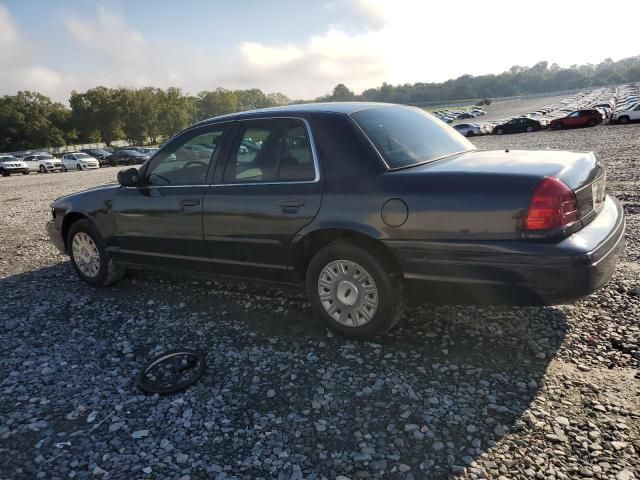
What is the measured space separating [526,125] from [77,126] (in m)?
68.6

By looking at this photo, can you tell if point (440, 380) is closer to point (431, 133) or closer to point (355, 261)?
point (355, 261)

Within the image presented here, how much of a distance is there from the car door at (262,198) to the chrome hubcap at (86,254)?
71.4 inches

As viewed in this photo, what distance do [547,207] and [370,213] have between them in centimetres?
111

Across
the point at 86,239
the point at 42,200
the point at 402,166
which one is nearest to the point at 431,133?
the point at 402,166

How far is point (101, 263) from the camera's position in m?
5.27

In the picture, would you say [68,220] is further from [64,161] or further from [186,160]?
[64,161]

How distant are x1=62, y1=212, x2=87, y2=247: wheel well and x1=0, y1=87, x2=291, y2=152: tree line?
251ft

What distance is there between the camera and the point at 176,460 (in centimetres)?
259

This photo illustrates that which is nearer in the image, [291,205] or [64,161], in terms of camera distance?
[291,205]

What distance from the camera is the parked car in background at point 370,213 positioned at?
9.61 feet

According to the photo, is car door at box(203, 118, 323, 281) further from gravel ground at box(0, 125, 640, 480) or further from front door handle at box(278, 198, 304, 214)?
gravel ground at box(0, 125, 640, 480)

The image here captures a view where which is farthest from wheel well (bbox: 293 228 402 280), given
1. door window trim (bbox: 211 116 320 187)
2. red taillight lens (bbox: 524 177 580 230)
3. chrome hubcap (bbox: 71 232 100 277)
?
chrome hubcap (bbox: 71 232 100 277)

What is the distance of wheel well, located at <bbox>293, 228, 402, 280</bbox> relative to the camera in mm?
3445

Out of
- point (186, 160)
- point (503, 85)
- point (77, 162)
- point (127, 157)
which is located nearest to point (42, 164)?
point (77, 162)
